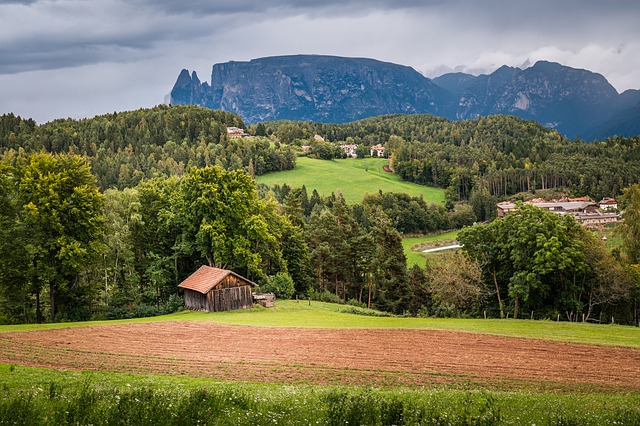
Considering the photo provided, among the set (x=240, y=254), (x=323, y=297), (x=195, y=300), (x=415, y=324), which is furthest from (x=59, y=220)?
(x=415, y=324)

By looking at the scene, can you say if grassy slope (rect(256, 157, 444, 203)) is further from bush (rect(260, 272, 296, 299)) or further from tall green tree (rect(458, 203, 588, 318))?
bush (rect(260, 272, 296, 299))

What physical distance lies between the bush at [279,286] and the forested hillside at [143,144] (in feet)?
294

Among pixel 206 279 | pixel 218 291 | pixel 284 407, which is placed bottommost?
pixel 218 291

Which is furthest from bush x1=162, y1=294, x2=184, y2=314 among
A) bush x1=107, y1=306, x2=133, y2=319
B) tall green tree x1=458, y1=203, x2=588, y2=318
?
tall green tree x1=458, y1=203, x2=588, y2=318

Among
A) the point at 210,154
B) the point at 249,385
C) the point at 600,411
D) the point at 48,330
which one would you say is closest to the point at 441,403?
the point at 600,411

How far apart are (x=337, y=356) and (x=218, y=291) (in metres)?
24.1

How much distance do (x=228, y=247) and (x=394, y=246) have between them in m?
23.0

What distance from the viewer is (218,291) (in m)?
48.3

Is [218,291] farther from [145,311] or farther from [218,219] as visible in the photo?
[218,219]

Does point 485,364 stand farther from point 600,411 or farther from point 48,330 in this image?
point 48,330

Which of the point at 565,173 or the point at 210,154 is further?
the point at 565,173

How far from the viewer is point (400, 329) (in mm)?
37594

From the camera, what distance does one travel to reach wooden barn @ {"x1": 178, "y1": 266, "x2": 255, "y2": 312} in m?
48.2

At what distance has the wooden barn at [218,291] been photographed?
158ft
